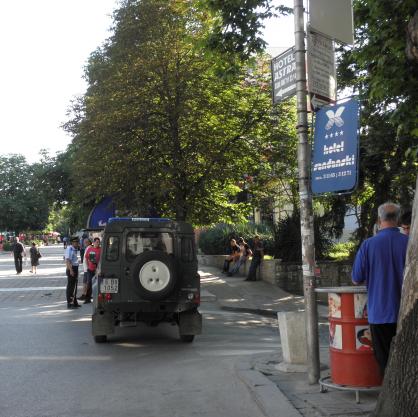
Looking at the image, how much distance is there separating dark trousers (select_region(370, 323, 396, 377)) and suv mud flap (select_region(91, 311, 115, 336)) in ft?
18.2

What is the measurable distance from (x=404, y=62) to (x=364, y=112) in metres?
4.56

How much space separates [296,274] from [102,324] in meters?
10.6

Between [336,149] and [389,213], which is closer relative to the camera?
[389,213]

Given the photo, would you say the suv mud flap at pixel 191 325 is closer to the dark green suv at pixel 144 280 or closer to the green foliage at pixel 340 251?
the dark green suv at pixel 144 280

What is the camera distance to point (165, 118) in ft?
56.7

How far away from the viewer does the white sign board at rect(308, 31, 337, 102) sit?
672 centimetres

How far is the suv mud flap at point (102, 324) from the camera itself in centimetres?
984

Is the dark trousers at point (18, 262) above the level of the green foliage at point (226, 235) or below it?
below

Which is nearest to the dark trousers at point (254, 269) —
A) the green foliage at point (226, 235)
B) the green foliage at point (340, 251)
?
the green foliage at point (340, 251)

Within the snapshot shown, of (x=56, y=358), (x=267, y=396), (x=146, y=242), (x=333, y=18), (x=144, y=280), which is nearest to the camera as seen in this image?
(x=267, y=396)

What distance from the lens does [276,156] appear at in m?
17.9

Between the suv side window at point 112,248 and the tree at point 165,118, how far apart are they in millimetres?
6520

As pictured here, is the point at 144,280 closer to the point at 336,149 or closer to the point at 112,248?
the point at 112,248

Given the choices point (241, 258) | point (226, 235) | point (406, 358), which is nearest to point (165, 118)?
point (241, 258)
